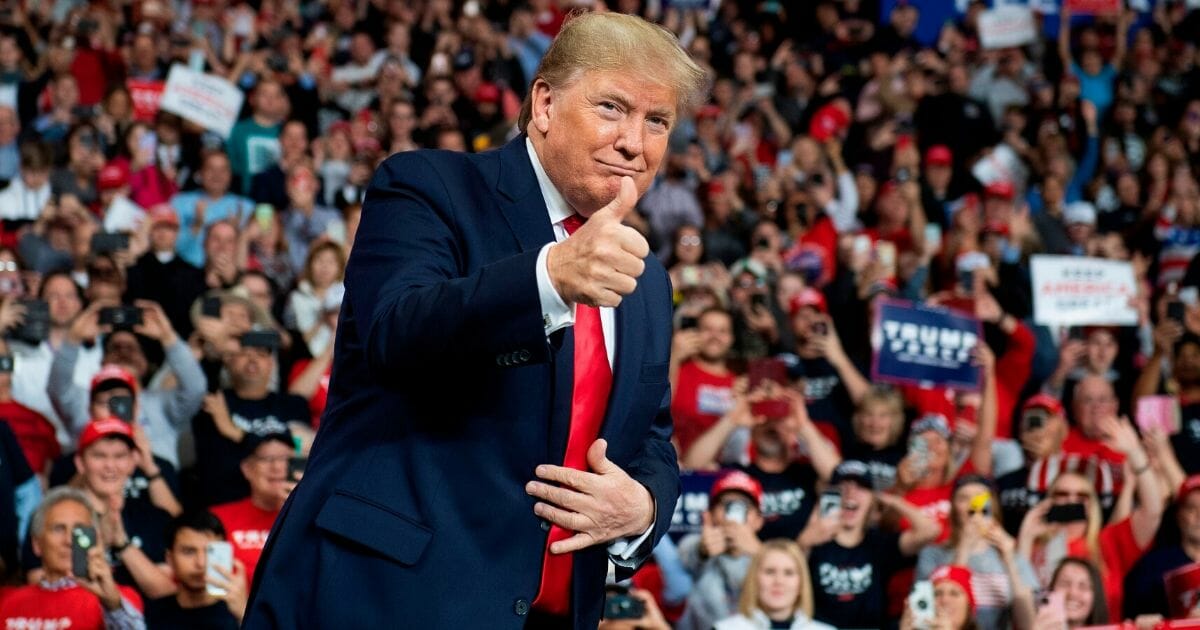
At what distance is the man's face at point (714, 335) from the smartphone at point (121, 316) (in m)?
2.26

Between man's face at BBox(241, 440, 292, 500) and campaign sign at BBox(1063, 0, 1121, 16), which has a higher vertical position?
campaign sign at BBox(1063, 0, 1121, 16)

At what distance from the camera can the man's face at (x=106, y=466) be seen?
5.31m

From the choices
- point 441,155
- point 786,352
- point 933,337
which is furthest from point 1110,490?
point 441,155

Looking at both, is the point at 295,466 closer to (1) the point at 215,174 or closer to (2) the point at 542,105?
(1) the point at 215,174

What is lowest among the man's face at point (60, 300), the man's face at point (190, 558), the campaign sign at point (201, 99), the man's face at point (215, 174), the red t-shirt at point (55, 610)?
the red t-shirt at point (55, 610)

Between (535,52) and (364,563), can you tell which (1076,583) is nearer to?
(364,563)

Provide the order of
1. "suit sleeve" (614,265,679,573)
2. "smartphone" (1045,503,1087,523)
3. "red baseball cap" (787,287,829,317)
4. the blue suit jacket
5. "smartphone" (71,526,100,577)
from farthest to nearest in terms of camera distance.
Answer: "red baseball cap" (787,287,829,317), "smartphone" (1045,503,1087,523), "smartphone" (71,526,100,577), "suit sleeve" (614,265,679,573), the blue suit jacket

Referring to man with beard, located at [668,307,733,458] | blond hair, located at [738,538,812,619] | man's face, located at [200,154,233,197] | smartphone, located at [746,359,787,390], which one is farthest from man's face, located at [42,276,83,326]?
blond hair, located at [738,538,812,619]

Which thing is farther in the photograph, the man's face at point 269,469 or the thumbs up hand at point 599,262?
the man's face at point 269,469

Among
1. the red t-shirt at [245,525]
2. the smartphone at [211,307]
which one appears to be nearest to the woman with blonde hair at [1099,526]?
the red t-shirt at [245,525]

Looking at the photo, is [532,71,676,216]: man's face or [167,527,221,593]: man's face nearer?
[532,71,676,216]: man's face

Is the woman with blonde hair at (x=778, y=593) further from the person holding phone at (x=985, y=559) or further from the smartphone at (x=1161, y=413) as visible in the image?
the smartphone at (x=1161, y=413)

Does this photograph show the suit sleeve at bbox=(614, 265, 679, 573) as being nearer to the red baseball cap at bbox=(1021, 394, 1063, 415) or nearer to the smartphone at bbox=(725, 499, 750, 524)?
the smartphone at bbox=(725, 499, 750, 524)

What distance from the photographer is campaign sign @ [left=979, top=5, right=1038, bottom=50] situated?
1122cm
